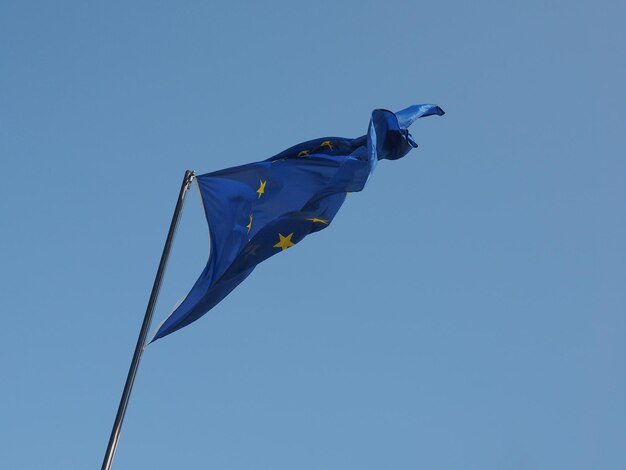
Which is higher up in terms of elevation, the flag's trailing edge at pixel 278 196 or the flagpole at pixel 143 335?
the flag's trailing edge at pixel 278 196

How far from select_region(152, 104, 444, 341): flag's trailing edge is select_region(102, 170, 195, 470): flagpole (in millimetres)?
634

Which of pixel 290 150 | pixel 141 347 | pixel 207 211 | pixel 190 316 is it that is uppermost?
pixel 290 150

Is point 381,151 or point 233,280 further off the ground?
point 381,151

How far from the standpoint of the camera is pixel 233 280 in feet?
51.2

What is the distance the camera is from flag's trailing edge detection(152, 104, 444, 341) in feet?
50.3

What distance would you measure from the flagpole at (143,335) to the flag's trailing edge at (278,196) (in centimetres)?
63

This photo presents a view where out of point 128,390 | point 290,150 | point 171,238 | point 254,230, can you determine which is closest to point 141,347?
point 128,390

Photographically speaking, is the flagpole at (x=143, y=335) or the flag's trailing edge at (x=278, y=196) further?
the flag's trailing edge at (x=278, y=196)

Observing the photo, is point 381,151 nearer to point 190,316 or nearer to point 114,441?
point 190,316

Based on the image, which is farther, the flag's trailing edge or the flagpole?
the flag's trailing edge

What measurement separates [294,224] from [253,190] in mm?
1212

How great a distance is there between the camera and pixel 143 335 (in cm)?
1388

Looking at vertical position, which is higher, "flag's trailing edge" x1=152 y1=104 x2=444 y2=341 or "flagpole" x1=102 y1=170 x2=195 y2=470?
"flag's trailing edge" x1=152 y1=104 x2=444 y2=341

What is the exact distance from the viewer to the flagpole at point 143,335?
43.0 feet
